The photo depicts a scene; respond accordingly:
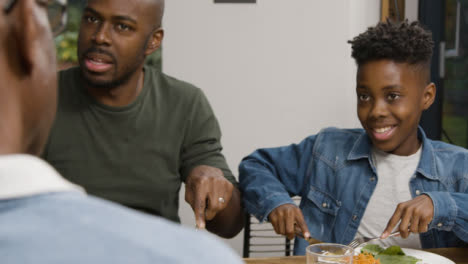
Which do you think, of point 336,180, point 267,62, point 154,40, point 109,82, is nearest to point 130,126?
point 109,82

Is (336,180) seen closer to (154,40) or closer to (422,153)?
(422,153)

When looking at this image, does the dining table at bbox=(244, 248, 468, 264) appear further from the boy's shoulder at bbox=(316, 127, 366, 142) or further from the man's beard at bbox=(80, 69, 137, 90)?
the man's beard at bbox=(80, 69, 137, 90)

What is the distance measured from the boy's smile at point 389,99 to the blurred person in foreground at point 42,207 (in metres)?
1.15

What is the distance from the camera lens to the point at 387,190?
1.54 metres

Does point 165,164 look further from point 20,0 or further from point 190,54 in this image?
point 20,0

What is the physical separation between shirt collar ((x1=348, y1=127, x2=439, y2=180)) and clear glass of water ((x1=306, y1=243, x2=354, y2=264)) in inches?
22.3

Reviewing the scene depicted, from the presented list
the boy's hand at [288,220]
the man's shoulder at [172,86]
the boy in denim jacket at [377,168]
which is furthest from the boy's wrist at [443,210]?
the man's shoulder at [172,86]

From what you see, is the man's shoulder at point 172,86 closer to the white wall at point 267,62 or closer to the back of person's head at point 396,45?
the back of person's head at point 396,45

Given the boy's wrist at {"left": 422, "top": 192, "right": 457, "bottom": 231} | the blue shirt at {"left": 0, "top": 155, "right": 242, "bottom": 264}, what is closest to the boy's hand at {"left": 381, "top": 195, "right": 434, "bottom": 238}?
the boy's wrist at {"left": 422, "top": 192, "right": 457, "bottom": 231}

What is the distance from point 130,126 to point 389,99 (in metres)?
0.77

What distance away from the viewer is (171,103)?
5.22ft

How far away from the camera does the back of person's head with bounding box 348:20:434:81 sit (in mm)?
1473

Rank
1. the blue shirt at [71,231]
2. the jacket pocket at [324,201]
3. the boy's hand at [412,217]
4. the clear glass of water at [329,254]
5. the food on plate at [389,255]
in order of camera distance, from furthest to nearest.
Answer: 1. the jacket pocket at [324,201]
2. the boy's hand at [412,217]
3. the food on plate at [389,255]
4. the clear glass of water at [329,254]
5. the blue shirt at [71,231]

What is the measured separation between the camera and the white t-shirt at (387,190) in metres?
1.51
